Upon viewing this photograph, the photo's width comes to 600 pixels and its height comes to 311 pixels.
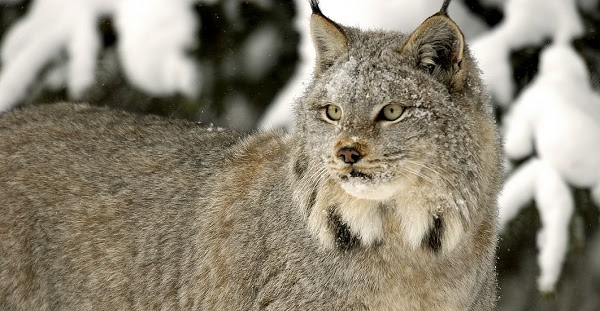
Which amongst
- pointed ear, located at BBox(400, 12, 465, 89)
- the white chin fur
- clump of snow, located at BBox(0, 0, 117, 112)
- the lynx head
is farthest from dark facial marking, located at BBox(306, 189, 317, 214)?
clump of snow, located at BBox(0, 0, 117, 112)

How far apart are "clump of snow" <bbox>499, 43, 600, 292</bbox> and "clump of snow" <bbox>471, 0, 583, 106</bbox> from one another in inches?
7.2

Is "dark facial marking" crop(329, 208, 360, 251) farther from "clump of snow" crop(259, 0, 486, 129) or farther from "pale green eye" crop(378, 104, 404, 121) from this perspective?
"clump of snow" crop(259, 0, 486, 129)

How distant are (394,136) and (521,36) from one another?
334 centimetres

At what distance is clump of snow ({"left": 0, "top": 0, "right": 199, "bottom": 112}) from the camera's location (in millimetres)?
7234

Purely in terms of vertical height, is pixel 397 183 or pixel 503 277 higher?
pixel 397 183

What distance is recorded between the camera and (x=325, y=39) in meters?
4.15

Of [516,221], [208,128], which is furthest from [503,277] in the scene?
[208,128]

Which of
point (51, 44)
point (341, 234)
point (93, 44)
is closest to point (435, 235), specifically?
point (341, 234)

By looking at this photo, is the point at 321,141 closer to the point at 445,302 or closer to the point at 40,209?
the point at 445,302

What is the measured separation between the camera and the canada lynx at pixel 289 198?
382 cm

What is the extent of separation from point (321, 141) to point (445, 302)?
0.90 meters

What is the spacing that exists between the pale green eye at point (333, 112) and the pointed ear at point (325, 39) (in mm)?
312

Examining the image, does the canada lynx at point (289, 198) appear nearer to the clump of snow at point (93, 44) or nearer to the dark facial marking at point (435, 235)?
the dark facial marking at point (435, 235)

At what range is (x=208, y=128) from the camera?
16.9 feet
